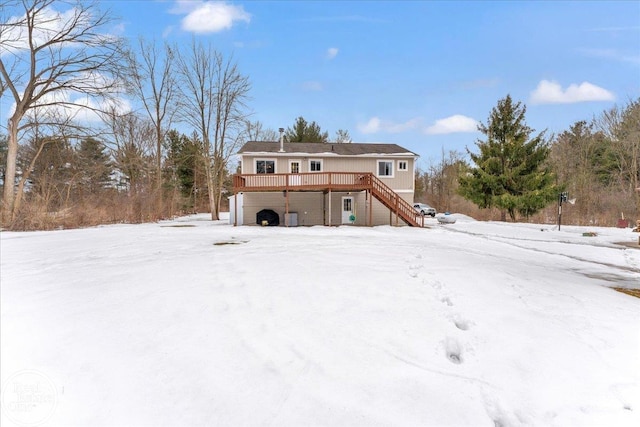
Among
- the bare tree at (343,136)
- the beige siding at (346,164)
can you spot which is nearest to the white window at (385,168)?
the beige siding at (346,164)

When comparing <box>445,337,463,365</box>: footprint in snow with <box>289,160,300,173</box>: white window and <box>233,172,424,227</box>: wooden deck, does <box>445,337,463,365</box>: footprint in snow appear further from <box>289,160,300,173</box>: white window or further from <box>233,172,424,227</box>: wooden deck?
<box>289,160,300,173</box>: white window

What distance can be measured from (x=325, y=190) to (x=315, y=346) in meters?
15.1

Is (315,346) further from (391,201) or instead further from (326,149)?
(326,149)

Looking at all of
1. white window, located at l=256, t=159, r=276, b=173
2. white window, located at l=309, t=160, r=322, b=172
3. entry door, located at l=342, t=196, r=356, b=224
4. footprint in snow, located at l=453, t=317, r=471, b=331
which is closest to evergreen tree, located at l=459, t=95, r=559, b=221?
entry door, located at l=342, t=196, r=356, b=224

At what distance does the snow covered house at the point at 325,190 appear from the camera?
1802 cm

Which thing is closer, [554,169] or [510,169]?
[510,169]

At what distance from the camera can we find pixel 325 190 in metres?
18.2

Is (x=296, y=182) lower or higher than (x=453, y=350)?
higher

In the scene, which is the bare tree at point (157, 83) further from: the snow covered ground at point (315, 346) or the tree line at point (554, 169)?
the tree line at point (554, 169)

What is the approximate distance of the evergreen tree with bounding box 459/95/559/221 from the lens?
22.1 meters

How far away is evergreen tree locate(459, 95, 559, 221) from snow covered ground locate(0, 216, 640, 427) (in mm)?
18533

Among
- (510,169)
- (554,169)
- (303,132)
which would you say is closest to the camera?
(510,169)

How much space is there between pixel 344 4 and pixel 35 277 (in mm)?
13379

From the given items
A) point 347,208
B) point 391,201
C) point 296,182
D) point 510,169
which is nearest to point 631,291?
point 391,201
